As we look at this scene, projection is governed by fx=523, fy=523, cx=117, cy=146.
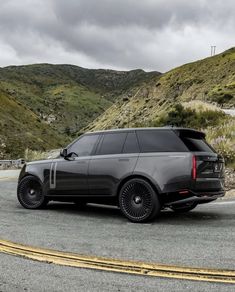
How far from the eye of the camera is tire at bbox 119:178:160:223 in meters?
Result: 9.23

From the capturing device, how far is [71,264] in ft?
20.6

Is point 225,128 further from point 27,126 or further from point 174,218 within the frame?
point 27,126

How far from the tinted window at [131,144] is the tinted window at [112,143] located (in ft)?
0.33

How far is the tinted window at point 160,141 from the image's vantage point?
31.3 ft

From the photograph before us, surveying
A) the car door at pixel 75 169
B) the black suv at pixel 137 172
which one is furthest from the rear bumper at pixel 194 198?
the car door at pixel 75 169

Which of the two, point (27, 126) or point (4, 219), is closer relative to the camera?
point (4, 219)

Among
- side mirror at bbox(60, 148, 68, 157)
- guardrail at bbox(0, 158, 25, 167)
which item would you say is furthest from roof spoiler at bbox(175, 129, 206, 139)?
guardrail at bbox(0, 158, 25, 167)

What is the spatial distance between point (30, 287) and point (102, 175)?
4.77 meters

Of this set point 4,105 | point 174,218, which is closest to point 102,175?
point 174,218

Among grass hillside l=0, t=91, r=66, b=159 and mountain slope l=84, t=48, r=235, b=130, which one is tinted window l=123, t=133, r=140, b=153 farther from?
mountain slope l=84, t=48, r=235, b=130

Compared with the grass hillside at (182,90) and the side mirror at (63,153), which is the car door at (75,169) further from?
the grass hillside at (182,90)

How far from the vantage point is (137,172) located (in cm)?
952

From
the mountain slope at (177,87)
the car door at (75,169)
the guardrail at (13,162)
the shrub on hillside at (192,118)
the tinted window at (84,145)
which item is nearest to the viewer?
the car door at (75,169)

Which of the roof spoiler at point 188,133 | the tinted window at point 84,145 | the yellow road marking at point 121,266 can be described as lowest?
the yellow road marking at point 121,266
